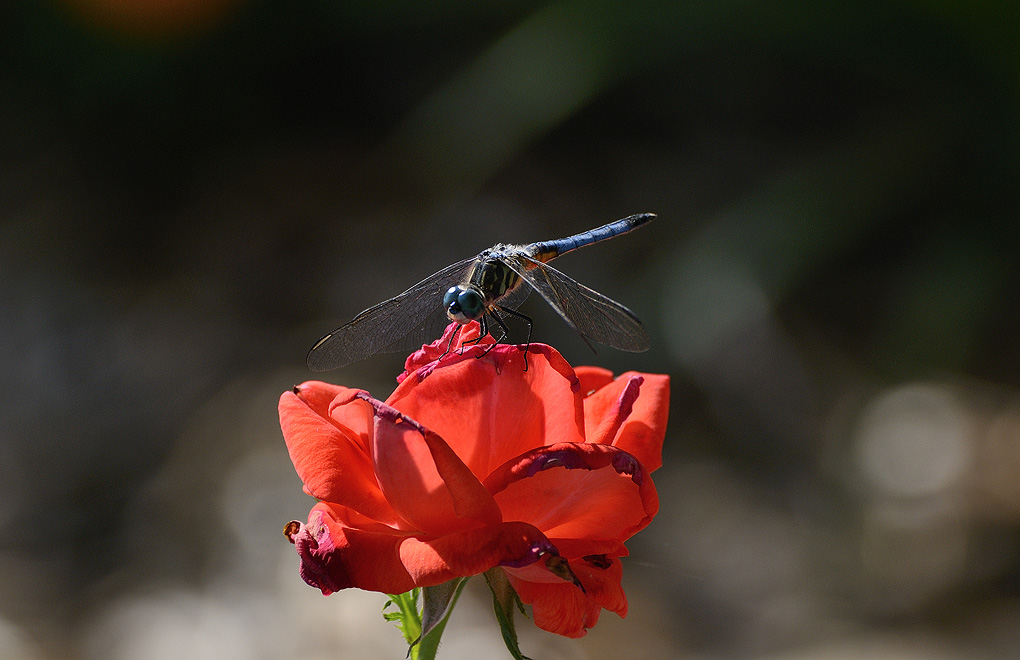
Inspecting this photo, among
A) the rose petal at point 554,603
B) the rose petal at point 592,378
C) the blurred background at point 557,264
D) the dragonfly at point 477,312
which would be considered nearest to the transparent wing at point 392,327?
the dragonfly at point 477,312

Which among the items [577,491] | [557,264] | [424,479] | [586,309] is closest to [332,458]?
[424,479]

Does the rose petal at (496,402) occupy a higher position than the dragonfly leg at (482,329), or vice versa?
the dragonfly leg at (482,329)

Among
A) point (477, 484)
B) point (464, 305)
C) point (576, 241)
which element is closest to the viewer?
point (477, 484)

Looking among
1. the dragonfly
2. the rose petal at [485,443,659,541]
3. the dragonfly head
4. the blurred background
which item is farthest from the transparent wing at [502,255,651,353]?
the blurred background

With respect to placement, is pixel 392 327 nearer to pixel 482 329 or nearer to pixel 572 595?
pixel 482 329

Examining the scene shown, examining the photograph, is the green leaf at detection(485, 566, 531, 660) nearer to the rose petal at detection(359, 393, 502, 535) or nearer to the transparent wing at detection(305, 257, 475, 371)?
the rose petal at detection(359, 393, 502, 535)

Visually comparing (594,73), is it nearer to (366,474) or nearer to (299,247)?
(299,247)

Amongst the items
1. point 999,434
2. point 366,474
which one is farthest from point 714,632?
point 366,474

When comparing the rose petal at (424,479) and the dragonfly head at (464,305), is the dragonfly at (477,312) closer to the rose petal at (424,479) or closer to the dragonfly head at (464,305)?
the dragonfly head at (464,305)
